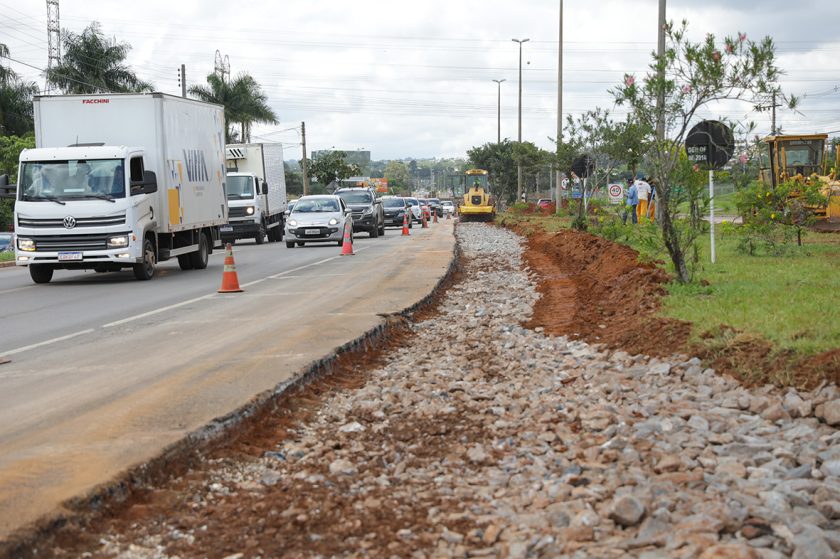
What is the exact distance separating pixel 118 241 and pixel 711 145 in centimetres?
1148

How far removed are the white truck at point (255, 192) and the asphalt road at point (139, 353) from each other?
52.6 feet

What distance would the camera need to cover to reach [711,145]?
15.2m

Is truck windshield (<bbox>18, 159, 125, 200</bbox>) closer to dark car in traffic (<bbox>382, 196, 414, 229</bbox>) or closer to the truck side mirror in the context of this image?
the truck side mirror

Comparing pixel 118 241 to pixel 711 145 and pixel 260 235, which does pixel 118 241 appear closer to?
pixel 711 145

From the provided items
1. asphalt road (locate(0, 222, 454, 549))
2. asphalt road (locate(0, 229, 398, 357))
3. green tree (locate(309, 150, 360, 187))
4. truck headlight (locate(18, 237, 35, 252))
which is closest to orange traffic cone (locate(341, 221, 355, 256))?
asphalt road (locate(0, 229, 398, 357))

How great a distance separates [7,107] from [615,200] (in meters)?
43.0

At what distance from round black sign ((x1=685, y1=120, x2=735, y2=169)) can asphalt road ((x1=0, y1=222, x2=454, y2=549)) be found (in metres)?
5.06

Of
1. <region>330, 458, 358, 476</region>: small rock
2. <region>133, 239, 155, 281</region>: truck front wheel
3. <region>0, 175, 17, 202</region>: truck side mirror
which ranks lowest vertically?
<region>330, 458, 358, 476</region>: small rock

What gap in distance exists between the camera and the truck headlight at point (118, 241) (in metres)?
19.6

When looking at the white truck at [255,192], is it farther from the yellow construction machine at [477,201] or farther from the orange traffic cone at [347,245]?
the yellow construction machine at [477,201]

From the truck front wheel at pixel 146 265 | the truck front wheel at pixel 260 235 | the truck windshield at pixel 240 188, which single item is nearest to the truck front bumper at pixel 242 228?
the truck front wheel at pixel 260 235

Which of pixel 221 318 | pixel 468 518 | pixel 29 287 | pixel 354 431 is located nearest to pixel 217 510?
pixel 468 518

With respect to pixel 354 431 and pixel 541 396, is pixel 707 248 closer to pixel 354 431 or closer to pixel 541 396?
pixel 541 396

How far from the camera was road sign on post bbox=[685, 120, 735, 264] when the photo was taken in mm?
14914
